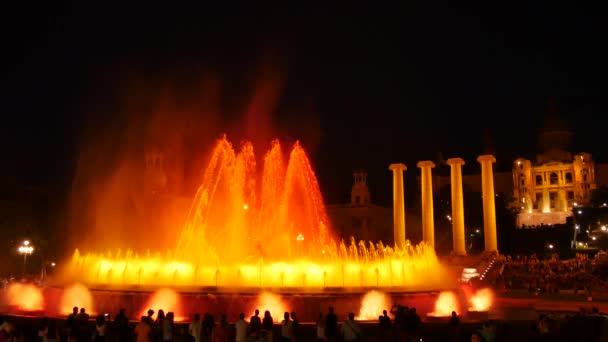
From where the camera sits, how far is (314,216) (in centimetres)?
10306

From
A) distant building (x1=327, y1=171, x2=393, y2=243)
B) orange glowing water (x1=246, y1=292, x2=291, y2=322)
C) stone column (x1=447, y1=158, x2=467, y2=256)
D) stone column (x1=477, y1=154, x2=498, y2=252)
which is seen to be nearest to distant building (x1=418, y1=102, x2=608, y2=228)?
distant building (x1=327, y1=171, x2=393, y2=243)

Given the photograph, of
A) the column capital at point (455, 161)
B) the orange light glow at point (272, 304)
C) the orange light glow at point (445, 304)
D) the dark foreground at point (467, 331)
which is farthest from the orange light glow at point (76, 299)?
the column capital at point (455, 161)

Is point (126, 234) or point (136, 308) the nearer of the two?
point (136, 308)

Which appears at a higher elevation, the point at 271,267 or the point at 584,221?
the point at 584,221

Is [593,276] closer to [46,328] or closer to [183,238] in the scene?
[183,238]

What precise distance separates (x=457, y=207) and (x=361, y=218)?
36.0m

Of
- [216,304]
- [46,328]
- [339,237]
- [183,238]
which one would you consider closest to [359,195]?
[339,237]

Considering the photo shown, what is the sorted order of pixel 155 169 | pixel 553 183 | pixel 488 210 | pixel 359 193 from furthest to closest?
pixel 553 183 → pixel 359 193 → pixel 155 169 → pixel 488 210

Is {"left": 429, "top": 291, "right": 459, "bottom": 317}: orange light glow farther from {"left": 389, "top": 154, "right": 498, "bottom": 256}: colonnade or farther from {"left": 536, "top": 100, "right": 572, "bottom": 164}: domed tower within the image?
{"left": 536, "top": 100, "right": 572, "bottom": 164}: domed tower

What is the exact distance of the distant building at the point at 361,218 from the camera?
96.8 metres

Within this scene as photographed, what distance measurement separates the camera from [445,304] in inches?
901

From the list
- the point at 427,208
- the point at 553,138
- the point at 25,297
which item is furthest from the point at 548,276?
the point at 553,138

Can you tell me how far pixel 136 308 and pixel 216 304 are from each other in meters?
3.15

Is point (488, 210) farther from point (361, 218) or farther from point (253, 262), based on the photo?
point (361, 218)
